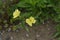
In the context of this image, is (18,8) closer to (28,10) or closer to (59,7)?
(28,10)

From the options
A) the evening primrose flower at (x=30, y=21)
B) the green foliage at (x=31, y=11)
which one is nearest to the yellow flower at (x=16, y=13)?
the green foliage at (x=31, y=11)

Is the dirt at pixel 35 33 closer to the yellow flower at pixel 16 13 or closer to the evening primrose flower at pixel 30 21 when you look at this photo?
the evening primrose flower at pixel 30 21

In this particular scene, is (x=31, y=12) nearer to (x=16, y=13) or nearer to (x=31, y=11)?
(x=31, y=11)

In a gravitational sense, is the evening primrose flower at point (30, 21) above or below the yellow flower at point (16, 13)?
below

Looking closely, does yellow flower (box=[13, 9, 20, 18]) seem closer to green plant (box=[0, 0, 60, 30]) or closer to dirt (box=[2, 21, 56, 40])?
green plant (box=[0, 0, 60, 30])

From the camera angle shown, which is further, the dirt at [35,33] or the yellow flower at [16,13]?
the yellow flower at [16,13]

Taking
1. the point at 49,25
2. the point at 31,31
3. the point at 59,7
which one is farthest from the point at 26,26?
the point at 59,7

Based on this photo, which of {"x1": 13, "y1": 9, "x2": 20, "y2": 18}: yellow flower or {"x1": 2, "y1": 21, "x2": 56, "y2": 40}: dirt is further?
{"x1": 13, "y1": 9, "x2": 20, "y2": 18}: yellow flower

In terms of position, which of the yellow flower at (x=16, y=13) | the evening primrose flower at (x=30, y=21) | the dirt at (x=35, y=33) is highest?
the yellow flower at (x=16, y=13)

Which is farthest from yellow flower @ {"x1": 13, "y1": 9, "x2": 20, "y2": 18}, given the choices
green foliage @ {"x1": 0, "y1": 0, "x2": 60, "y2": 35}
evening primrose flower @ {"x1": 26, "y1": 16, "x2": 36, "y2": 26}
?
evening primrose flower @ {"x1": 26, "y1": 16, "x2": 36, "y2": 26}
